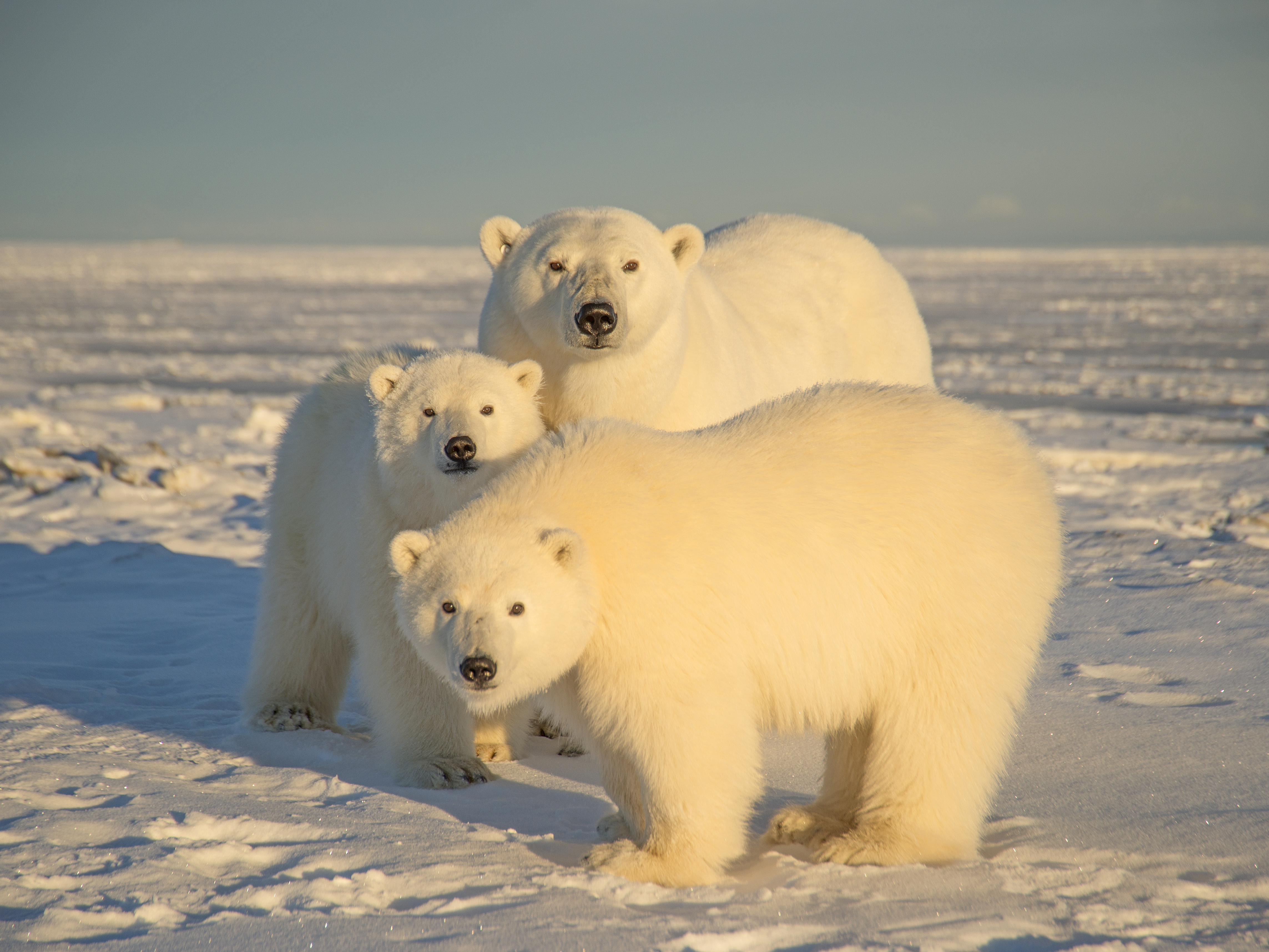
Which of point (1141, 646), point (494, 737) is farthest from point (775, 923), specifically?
point (1141, 646)

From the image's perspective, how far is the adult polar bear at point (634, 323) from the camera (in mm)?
4160

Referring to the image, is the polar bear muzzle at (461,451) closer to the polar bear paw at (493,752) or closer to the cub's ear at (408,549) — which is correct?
the cub's ear at (408,549)

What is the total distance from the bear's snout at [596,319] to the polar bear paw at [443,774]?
1555 millimetres

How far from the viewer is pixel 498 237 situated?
14.8 ft

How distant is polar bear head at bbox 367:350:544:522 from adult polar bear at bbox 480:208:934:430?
0.39m

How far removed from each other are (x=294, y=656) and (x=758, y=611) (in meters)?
2.21

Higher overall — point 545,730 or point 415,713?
point 415,713

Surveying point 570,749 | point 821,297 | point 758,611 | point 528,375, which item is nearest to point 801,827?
point 758,611

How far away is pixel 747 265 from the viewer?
19.3 ft

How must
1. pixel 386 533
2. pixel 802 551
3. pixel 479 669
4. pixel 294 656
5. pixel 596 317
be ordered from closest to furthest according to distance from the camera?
pixel 479 669 < pixel 802 551 < pixel 386 533 < pixel 596 317 < pixel 294 656

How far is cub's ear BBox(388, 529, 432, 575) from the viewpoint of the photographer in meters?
2.90

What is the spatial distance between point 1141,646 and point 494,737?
271 cm

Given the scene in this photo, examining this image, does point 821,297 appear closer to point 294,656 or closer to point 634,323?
point 634,323

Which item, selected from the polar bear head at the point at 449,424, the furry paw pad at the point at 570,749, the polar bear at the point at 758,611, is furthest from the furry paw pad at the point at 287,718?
the polar bear at the point at 758,611
